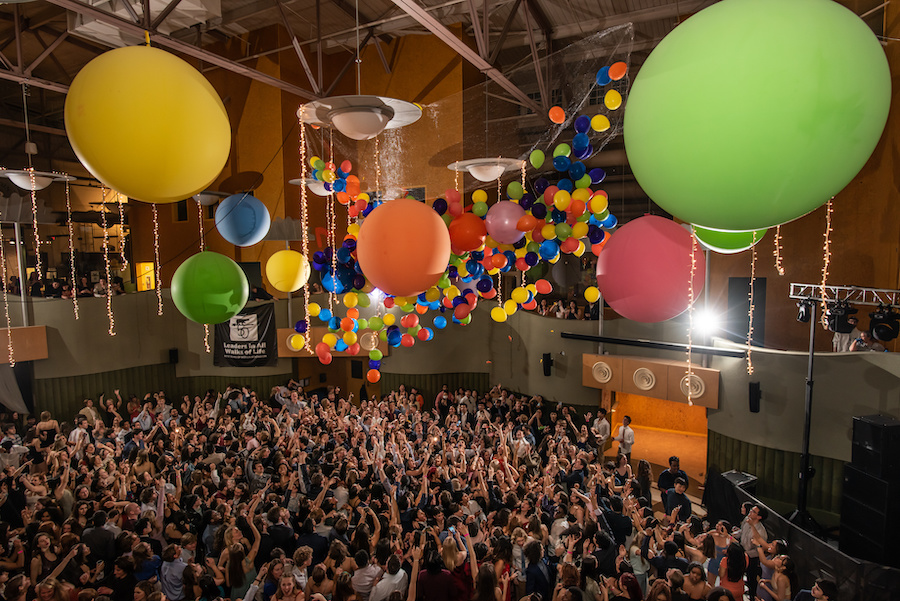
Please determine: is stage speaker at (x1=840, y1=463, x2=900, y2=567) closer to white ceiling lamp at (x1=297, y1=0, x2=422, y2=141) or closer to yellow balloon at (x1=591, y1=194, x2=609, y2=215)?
yellow balloon at (x1=591, y1=194, x2=609, y2=215)

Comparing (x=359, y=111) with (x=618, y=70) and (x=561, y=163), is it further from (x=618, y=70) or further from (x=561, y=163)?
(x=618, y=70)

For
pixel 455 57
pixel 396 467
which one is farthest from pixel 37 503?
pixel 455 57

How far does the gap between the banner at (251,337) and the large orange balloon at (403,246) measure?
8643 mm

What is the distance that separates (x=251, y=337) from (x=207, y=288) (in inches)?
292

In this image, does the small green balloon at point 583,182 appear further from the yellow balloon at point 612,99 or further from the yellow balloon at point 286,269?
the yellow balloon at point 286,269

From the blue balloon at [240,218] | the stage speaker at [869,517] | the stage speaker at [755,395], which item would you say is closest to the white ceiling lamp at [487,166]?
the blue balloon at [240,218]

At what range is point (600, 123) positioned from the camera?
3424mm

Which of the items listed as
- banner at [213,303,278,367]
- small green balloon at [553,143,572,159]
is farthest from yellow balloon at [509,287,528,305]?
banner at [213,303,278,367]

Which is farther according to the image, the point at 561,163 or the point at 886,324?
the point at 886,324

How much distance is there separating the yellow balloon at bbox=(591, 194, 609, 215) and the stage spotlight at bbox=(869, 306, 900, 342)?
A: 3.78 metres

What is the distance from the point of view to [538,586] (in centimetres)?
349

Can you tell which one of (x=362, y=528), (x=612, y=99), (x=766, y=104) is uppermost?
(x=612, y=99)

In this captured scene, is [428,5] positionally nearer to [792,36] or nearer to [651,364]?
[651,364]

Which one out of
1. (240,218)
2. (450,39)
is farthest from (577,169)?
(240,218)
